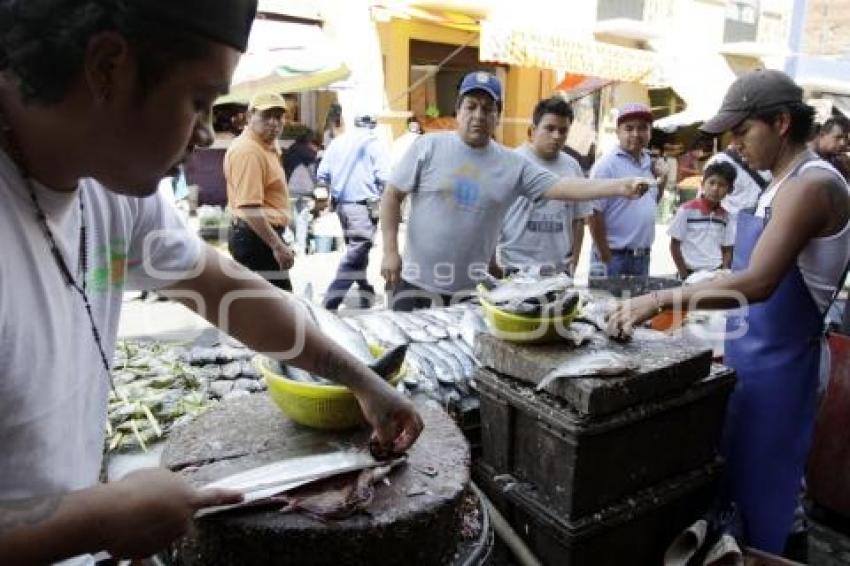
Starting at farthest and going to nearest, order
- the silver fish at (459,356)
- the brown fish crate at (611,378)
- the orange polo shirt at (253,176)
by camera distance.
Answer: the orange polo shirt at (253,176) < the silver fish at (459,356) < the brown fish crate at (611,378)

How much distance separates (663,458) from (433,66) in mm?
12612

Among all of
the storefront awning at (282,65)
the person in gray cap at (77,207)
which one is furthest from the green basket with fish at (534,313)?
the storefront awning at (282,65)

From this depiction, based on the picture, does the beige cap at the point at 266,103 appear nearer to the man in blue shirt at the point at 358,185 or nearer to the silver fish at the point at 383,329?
the man in blue shirt at the point at 358,185

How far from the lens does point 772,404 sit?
2785 millimetres

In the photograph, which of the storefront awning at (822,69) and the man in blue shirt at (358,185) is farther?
the storefront awning at (822,69)

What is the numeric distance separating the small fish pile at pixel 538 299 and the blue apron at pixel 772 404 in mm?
889

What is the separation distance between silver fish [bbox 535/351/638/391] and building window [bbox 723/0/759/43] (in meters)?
19.7

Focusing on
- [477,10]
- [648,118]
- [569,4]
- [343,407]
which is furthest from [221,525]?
[569,4]

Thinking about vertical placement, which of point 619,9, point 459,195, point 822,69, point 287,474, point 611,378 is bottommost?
point 611,378

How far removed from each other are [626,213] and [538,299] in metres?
3.04

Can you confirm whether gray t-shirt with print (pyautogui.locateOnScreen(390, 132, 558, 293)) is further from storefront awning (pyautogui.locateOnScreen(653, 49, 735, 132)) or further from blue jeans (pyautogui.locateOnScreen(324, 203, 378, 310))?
storefront awning (pyautogui.locateOnScreen(653, 49, 735, 132))

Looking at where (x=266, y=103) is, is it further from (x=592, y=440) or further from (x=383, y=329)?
(x=592, y=440)

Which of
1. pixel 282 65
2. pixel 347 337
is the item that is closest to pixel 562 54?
pixel 282 65

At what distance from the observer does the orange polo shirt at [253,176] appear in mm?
4953
